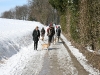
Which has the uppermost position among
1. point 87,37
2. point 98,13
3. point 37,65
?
point 98,13

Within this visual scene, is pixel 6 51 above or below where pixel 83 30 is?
below

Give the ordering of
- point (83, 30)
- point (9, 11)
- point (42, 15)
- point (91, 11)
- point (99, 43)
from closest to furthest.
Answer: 1. point (99, 43)
2. point (91, 11)
3. point (83, 30)
4. point (42, 15)
5. point (9, 11)

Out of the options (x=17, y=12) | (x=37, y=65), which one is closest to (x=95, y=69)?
(x=37, y=65)

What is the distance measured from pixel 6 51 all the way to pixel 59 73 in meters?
6.80

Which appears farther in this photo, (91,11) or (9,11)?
(9,11)

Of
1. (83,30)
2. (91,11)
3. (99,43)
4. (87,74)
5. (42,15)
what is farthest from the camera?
(42,15)

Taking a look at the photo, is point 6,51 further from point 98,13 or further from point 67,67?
point 98,13

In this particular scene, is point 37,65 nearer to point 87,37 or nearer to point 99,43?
point 99,43

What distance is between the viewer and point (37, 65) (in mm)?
12453

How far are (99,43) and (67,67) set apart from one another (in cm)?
201

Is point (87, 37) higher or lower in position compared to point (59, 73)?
higher

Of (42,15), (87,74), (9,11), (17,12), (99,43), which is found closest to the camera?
(87,74)

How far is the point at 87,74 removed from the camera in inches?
401

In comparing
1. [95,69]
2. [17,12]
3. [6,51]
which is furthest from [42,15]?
[95,69]
